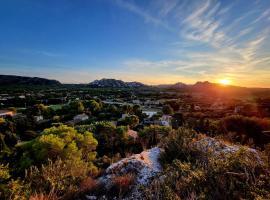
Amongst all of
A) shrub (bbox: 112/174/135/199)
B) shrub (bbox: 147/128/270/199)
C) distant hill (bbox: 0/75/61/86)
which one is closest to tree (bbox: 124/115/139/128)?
shrub (bbox: 112/174/135/199)

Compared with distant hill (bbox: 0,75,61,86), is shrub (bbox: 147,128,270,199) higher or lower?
higher

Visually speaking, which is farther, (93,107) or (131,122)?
(93,107)

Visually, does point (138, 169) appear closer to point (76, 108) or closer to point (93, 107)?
point (76, 108)

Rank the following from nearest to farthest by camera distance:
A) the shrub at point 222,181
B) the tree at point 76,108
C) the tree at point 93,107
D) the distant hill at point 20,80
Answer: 1. the shrub at point 222,181
2. the tree at point 76,108
3. the tree at point 93,107
4. the distant hill at point 20,80

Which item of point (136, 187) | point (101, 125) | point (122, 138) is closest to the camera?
point (136, 187)

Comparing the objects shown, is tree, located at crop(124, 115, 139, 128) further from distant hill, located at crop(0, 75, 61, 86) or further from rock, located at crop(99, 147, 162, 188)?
distant hill, located at crop(0, 75, 61, 86)

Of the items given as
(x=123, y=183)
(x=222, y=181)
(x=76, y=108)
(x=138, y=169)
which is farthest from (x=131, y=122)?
(x=222, y=181)

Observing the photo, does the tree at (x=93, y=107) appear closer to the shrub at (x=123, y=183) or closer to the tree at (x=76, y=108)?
the tree at (x=76, y=108)

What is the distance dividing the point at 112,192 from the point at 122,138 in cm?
1979

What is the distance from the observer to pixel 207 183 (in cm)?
394

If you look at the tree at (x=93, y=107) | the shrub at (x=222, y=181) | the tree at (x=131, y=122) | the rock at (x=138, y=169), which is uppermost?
the shrub at (x=222, y=181)

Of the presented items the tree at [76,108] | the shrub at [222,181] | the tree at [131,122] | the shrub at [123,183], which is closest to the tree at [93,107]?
the tree at [76,108]

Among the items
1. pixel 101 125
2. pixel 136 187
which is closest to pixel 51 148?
pixel 136 187

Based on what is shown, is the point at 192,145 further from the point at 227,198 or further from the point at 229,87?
the point at 229,87
